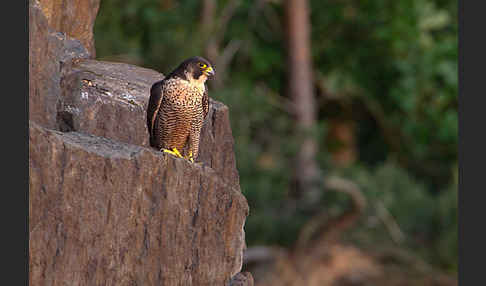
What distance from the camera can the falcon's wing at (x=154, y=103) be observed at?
138 inches

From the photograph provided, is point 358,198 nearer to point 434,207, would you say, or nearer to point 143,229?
point 434,207

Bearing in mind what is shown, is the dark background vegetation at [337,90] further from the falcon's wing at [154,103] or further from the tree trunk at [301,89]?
the falcon's wing at [154,103]

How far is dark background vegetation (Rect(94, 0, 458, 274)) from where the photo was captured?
34.8 feet

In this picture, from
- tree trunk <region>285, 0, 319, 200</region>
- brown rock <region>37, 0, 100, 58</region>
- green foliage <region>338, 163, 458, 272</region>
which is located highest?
brown rock <region>37, 0, 100, 58</region>

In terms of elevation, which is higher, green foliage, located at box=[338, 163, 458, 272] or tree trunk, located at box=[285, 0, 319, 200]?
tree trunk, located at box=[285, 0, 319, 200]

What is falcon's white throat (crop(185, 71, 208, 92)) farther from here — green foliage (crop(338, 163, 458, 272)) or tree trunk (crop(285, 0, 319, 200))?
tree trunk (crop(285, 0, 319, 200))

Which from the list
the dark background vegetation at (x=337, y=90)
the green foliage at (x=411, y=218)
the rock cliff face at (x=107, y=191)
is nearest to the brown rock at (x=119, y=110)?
the rock cliff face at (x=107, y=191)

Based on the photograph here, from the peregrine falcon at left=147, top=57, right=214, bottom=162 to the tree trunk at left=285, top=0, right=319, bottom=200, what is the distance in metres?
7.83

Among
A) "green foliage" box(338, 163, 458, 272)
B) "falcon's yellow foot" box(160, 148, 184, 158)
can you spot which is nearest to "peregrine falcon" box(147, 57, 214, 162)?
"falcon's yellow foot" box(160, 148, 184, 158)

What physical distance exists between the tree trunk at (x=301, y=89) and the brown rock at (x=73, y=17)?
7502mm

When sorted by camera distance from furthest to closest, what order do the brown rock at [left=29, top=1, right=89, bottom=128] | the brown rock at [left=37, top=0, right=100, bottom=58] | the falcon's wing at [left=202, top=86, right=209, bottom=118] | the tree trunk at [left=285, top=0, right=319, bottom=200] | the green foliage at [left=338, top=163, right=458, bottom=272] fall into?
1. the tree trunk at [left=285, top=0, right=319, bottom=200]
2. the green foliage at [left=338, top=163, right=458, bottom=272]
3. the brown rock at [left=37, top=0, right=100, bottom=58]
4. the falcon's wing at [left=202, top=86, right=209, bottom=118]
5. the brown rock at [left=29, top=1, right=89, bottom=128]

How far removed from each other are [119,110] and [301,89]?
857cm

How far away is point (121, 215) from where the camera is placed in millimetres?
3301

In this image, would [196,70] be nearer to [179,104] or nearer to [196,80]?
[196,80]
